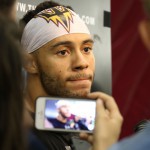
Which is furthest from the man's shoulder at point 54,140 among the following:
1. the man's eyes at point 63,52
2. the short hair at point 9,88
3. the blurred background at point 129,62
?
the blurred background at point 129,62

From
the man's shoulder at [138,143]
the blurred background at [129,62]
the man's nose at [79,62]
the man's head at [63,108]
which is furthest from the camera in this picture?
the blurred background at [129,62]

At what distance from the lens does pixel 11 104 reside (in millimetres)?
718

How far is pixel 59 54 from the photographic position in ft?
4.70

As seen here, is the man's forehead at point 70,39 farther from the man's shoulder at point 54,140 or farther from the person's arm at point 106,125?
the person's arm at point 106,125

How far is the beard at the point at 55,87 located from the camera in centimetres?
141

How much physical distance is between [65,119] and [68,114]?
2 centimetres

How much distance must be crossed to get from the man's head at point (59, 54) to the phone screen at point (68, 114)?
0.99 feet

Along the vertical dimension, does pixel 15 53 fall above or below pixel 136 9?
below

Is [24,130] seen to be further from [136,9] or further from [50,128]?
[136,9]

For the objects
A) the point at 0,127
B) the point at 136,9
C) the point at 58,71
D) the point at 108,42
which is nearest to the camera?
the point at 0,127

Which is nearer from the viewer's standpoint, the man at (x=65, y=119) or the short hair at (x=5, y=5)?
the short hair at (x=5, y=5)

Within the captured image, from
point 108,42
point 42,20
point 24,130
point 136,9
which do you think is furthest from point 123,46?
point 24,130

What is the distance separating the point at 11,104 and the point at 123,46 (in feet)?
6.40

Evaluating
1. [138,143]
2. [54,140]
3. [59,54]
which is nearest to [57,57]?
[59,54]
